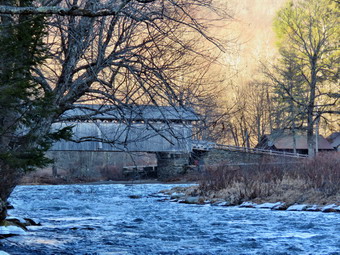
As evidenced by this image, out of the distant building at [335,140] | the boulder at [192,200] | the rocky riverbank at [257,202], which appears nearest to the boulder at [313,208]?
the rocky riverbank at [257,202]

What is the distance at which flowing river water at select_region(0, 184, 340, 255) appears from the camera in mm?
6078

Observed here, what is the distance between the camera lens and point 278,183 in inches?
504

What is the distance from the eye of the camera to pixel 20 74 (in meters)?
6.03

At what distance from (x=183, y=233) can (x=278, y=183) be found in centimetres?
590

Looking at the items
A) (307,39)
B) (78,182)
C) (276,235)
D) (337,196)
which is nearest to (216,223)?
(276,235)

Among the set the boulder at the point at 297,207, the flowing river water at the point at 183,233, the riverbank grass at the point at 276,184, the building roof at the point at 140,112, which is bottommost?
the flowing river water at the point at 183,233

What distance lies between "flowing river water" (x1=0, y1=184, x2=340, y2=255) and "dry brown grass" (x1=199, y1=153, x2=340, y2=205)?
51.1 inches

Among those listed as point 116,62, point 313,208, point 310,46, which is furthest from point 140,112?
point 310,46

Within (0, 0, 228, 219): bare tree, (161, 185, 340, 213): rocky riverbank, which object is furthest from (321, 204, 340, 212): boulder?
(0, 0, 228, 219): bare tree

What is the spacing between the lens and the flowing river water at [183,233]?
6078 millimetres

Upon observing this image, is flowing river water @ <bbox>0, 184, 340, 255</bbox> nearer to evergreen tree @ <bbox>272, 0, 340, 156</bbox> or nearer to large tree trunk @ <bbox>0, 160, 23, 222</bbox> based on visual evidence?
large tree trunk @ <bbox>0, 160, 23, 222</bbox>

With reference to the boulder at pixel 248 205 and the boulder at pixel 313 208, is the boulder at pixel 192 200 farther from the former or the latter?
the boulder at pixel 313 208

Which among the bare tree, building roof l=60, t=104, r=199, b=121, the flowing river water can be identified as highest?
the bare tree

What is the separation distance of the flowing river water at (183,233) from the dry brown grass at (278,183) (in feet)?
4.25
